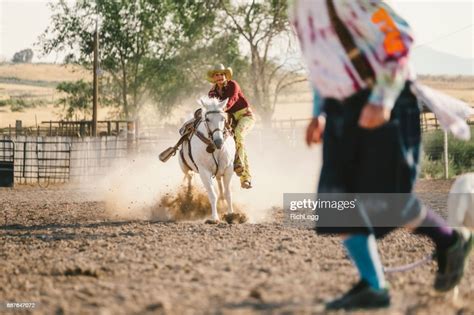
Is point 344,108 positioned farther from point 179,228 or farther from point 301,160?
point 301,160

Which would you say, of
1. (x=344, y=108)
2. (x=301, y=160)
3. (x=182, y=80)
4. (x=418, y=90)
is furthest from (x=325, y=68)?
(x=182, y=80)

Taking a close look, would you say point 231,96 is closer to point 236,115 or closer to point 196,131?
point 236,115

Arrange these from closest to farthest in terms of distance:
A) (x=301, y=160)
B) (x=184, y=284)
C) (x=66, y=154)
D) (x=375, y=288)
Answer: (x=375, y=288) < (x=184, y=284) < (x=66, y=154) < (x=301, y=160)

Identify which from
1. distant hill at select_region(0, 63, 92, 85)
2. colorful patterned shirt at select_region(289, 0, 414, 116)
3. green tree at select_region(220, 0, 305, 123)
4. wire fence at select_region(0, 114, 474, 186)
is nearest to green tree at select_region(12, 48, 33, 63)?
distant hill at select_region(0, 63, 92, 85)

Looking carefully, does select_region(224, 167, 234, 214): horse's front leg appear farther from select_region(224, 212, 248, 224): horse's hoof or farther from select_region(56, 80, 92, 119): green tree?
select_region(56, 80, 92, 119): green tree

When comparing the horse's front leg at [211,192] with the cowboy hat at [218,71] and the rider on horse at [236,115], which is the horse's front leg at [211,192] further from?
the cowboy hat at [218,71]

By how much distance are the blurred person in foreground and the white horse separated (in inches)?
264

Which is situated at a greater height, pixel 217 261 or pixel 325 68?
pixel 325 68

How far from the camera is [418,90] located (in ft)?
14.0

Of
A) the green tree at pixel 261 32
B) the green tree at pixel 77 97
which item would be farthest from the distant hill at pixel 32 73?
the green tree at pixel 261 32

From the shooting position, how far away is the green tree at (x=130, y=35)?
46.8 metres

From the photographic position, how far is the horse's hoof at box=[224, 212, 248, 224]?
440 inches

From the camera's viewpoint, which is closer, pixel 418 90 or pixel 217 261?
pixel 418 90

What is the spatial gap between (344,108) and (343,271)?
197 cm
